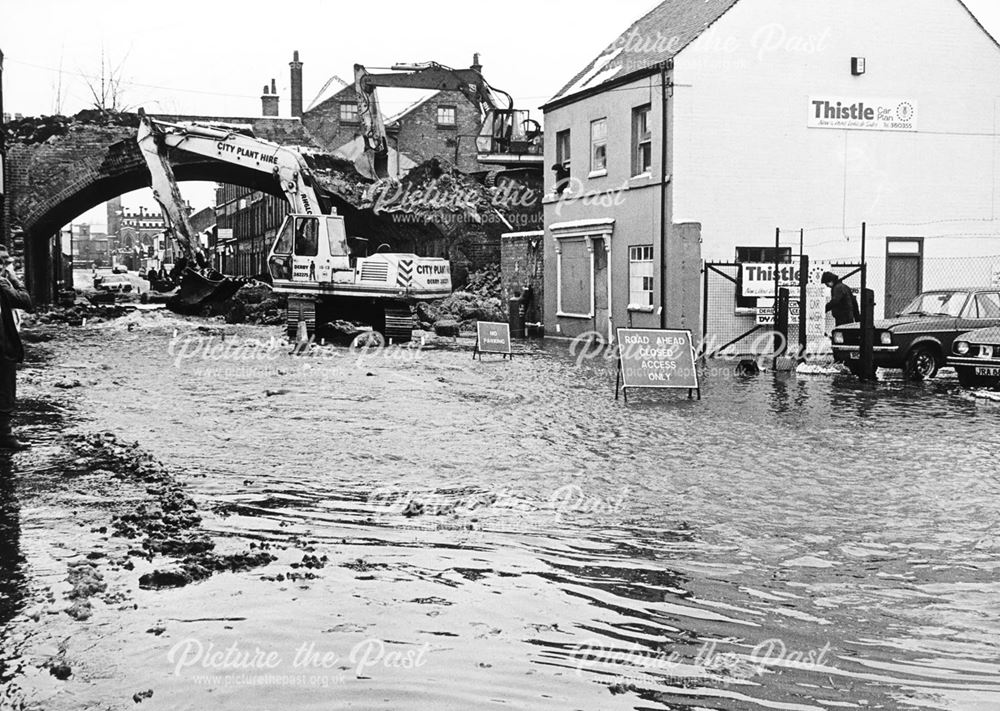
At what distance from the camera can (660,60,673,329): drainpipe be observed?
25.2 meters

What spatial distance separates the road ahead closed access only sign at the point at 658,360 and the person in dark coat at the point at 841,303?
603cm

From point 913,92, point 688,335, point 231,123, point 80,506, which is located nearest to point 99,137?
point 231,123

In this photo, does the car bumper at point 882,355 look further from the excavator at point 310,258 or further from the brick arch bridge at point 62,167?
the brick arch bridge at point 62,167

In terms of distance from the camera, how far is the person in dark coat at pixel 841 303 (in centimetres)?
2105

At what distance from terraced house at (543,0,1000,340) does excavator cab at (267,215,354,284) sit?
7.51 meters

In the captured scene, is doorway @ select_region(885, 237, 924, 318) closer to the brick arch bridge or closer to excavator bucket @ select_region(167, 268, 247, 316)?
excavator bucket @ select_region(167, 268, 247, 316)

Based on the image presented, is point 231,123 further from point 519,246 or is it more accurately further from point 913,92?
point 913,92

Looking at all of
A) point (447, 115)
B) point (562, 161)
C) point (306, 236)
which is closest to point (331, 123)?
point (447, 115)

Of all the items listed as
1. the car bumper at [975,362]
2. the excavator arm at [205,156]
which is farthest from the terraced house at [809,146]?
the excavator arm at [205,156]

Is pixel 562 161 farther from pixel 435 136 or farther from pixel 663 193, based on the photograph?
pixel 435 136

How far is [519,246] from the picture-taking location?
35000 mm

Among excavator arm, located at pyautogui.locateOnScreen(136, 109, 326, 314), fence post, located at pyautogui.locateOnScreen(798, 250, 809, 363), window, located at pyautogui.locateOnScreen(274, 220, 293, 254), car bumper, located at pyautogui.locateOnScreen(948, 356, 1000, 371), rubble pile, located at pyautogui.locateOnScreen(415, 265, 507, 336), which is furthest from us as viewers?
rubble pile, located at pyautogui.locateOnScreen(415, 265, 507, 336)

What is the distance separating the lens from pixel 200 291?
38.2 m

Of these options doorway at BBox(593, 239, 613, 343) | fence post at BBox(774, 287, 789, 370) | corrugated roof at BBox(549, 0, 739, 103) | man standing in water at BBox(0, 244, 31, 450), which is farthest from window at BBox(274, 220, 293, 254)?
man standing in water at BBox(0, 244, 31, 450)
